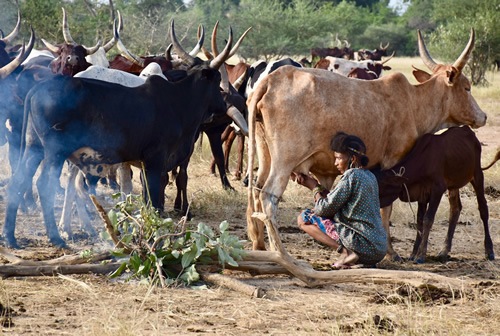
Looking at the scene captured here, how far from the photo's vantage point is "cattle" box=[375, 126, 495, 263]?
7.71 meters

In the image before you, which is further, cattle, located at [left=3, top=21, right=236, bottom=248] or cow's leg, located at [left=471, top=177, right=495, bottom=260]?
cow's leg, located at [left=471, top=177, right=495, bottom=260]

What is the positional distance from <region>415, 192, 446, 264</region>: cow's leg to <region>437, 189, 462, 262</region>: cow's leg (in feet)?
0.71

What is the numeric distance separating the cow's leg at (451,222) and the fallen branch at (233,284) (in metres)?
2.39

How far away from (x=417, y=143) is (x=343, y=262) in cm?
144

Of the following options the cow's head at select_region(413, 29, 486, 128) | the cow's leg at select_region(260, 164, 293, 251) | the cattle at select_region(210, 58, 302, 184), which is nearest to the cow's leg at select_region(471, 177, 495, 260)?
the cow's head at select_region(413, 29, 486, 128)

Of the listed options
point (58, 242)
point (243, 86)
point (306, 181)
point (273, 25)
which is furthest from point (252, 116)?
point (273, 25)

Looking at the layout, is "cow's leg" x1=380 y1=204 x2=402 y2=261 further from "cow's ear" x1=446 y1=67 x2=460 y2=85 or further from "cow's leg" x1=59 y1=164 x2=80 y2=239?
"cow's leg" x1=59 y1=164 x2=80 y2=239

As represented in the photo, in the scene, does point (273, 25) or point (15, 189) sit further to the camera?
point (273, 25)

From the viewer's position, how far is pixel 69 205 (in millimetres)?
8562

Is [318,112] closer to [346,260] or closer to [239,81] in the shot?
[346,260]

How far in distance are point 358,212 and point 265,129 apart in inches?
43.7

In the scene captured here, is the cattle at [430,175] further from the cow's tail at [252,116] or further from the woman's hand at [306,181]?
the cow's tail at [252,116]

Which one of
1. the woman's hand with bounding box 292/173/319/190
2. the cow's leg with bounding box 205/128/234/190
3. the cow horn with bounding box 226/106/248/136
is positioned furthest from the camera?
the cow's leg with bounding box 205/128/234/190

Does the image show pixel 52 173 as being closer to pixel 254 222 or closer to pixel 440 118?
pixel 254 222
